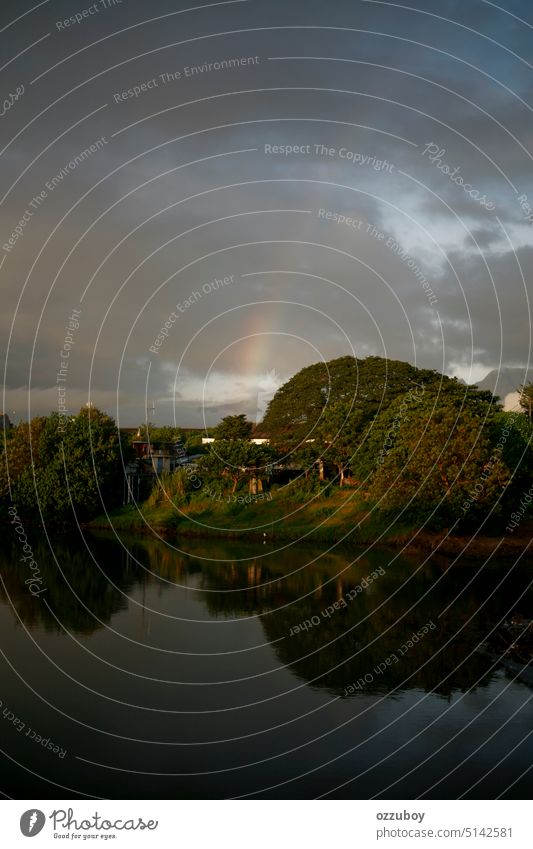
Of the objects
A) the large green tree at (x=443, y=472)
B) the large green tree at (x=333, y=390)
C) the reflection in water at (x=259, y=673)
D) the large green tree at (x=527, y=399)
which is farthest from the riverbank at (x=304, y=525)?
the large green tree at (x=527, y=399)

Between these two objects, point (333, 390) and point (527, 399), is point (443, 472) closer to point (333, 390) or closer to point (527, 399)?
point (527, 399)

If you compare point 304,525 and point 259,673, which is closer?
point 259,673

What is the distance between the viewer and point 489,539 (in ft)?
134

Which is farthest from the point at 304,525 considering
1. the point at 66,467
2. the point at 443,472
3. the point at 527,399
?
the point at 527,399

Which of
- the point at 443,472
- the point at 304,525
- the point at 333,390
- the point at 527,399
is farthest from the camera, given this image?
the point at 333,390

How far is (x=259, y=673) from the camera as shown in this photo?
823 inches

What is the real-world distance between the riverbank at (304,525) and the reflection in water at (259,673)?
12.2 feet

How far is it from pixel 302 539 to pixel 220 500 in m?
8.80

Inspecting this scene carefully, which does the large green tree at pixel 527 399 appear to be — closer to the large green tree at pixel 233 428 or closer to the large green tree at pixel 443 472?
the large green tree at pixel 443 472

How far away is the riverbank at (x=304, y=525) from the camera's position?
40625 millimetres

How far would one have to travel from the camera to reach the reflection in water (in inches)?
571

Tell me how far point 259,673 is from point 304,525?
27431 millimetres

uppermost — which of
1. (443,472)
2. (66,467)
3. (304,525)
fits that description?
(443,472)
